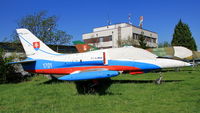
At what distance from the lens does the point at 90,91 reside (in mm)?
9352

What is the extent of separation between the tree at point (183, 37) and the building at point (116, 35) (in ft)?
53.2

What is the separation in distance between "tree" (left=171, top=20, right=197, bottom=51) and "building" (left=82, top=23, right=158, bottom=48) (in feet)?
53.2

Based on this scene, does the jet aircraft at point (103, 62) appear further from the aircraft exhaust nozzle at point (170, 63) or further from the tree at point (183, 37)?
the tree at point (183, 37)

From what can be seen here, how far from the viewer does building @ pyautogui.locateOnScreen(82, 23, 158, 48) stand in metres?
66.2

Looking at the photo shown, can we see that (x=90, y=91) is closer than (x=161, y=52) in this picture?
Yes

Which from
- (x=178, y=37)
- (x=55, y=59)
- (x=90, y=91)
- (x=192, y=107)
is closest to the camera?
(x=192, y=107)

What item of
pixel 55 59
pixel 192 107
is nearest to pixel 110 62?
pixel 55 59

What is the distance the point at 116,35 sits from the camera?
224 feet

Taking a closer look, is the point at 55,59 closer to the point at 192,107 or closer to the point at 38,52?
the point at 38,52

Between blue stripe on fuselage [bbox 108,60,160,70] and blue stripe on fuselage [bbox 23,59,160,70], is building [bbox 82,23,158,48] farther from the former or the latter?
blue stripe on fuselage [bbox 108,60,160,70]

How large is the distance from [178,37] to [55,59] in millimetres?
45914

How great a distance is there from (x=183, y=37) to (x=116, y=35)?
2663 cm

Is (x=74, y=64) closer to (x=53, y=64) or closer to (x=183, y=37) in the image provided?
(x=53, y=64)

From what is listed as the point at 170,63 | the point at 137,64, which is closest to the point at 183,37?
the point at 170,63
